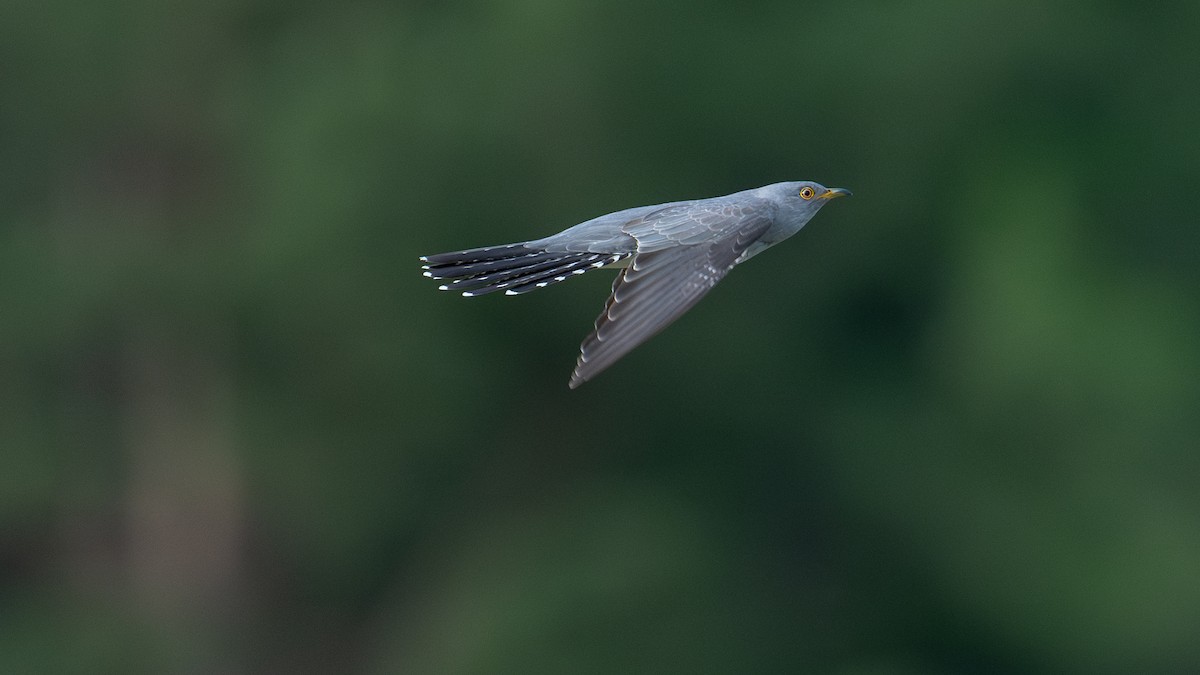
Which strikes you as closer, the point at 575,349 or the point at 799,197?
the point at 799,197

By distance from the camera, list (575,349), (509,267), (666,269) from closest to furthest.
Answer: (666,269) → (509,267) → (575,349)

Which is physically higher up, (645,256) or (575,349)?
(645,256)

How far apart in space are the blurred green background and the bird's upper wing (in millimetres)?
5340

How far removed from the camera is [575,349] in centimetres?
1241

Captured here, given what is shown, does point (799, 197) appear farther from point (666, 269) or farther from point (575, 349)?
point (575, 349)

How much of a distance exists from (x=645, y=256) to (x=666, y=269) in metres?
0.11

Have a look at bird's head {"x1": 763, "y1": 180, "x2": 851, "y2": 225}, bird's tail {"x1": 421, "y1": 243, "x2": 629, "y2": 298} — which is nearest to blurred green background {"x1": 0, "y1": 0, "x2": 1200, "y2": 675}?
bird's head {"x1": 763, "y1": 180, "x2": 851, "y2": 225}

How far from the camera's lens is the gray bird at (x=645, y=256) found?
17.9 ft

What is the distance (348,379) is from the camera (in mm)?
13141

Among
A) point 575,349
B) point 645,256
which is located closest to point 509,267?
point 645,256

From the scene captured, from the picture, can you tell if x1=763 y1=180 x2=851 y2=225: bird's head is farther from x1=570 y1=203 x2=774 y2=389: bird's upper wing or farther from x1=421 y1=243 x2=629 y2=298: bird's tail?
x1=421 y1=243 x2=629 y2=298: bird's tail

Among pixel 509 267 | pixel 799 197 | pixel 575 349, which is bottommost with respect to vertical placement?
pixel 575 349

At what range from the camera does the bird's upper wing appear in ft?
17.2

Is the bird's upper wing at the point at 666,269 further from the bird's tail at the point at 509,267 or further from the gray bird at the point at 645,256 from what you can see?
the bird's tail at the point at 509,267
